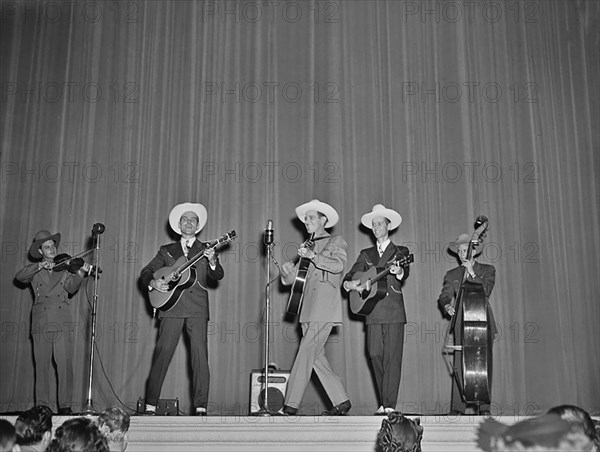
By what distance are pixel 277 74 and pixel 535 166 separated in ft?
9.34

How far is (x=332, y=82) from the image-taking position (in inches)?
348

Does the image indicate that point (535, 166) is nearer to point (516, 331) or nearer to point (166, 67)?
point (516, 331)

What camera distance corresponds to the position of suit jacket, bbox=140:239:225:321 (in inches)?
269

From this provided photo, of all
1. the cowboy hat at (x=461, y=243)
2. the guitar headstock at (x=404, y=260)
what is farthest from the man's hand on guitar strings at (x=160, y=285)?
the cowboy hat at (x=461, y=243)

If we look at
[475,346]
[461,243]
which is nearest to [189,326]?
[475,346]

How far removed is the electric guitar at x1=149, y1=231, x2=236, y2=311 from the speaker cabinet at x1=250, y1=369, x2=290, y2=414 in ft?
3.35

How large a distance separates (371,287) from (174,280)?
158cm

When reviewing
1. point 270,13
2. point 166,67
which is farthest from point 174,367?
point 270,13

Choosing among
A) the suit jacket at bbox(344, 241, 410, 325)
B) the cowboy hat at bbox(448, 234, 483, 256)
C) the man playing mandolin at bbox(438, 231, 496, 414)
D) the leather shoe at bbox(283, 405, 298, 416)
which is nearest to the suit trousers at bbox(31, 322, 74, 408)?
the leather shoe at bbox(283, 405, 298, 416)

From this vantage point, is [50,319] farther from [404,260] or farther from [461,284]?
[461,284]

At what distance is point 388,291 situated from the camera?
6820mm

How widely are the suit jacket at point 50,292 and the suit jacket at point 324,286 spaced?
2.01 m

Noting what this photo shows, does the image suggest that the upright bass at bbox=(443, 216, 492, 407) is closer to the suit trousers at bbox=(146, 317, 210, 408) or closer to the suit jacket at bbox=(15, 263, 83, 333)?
the suit trousers at bbox=(146, 317, 210, 408)

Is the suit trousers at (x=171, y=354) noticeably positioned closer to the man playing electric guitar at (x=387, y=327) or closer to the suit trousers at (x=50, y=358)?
the suit trousers at (x=50, y=358)
